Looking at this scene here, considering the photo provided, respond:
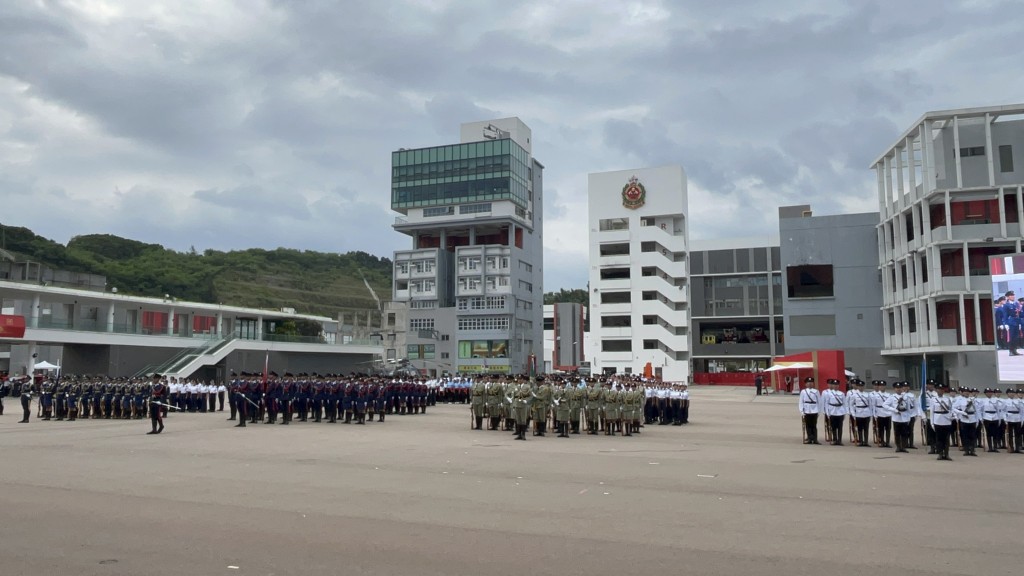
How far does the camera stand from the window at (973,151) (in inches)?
1747

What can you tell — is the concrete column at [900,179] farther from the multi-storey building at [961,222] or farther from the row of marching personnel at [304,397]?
the row of marching personnel at [304,397]

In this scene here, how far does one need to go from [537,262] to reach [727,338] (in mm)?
26418

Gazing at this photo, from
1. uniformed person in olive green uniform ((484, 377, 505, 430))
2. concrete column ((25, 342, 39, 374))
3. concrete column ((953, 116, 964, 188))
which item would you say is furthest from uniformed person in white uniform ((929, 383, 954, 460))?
concrete column ((25, 342, 39, 374))

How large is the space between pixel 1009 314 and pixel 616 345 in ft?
154

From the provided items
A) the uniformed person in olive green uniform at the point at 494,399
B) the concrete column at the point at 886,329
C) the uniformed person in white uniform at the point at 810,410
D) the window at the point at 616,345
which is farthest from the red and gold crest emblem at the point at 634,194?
the uniformed person in white uniform at the point at 810,410

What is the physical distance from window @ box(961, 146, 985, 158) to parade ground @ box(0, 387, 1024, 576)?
1431 inches

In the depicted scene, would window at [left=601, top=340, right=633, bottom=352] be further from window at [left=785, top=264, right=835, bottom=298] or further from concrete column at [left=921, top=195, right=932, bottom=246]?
concrete column at [left=921, top=195, right=932, bottom=246]

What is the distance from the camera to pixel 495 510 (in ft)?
28.0

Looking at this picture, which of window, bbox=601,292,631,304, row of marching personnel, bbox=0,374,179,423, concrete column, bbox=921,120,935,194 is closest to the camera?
row of marching personnel, bbox=0,374,179,423

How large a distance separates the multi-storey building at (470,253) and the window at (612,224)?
48.0ft

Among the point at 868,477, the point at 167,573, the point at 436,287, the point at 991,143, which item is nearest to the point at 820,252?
the point at 991,143

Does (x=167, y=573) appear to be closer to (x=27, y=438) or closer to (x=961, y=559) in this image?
(x=961, y=559)

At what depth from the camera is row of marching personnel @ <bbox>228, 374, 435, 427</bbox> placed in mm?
21438

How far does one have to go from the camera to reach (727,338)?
75.1 m
